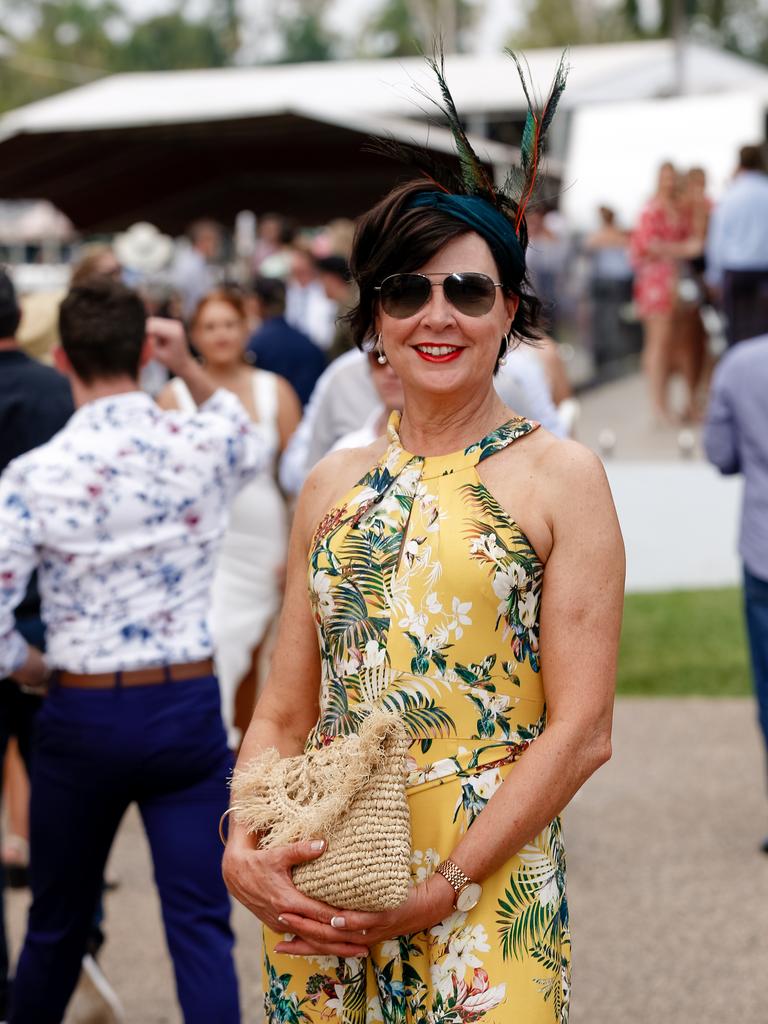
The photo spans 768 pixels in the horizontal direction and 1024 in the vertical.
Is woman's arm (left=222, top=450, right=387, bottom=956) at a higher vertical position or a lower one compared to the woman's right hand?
higher

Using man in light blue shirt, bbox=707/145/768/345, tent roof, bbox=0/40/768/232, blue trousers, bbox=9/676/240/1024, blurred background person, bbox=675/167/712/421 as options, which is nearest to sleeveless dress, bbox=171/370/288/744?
blue trousers, bbox=9/676/240/1024

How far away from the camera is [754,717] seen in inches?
313

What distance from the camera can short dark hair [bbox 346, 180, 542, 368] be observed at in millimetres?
2582

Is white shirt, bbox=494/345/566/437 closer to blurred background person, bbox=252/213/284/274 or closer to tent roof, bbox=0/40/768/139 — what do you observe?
tent roof, bbox=0/40/768/139

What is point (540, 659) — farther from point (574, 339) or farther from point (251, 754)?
point (574, 339)

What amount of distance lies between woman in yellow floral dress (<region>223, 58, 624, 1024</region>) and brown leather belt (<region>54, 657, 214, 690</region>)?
1.17 metres

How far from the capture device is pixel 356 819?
2324 millimetres

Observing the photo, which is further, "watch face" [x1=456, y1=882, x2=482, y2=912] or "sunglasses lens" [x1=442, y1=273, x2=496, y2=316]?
"sunglasses lens" [x1=442, y1=273, x2=496, y2=316]

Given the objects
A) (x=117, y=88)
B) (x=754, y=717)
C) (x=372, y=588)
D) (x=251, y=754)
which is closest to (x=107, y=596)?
(x=251, y=754)

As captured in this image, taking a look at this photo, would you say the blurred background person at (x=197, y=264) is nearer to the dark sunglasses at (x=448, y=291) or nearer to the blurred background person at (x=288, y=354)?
the blurred background person at (x=288, y=354)

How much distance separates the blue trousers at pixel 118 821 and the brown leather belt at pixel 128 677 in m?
0.02

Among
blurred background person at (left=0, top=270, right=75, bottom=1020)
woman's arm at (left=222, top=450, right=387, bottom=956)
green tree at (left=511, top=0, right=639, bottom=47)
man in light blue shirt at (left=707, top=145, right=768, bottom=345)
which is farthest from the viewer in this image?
green tree at (left=511, top=0, right=639, bottom=47)

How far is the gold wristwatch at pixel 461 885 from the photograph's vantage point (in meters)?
2.40

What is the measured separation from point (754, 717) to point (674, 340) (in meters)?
5.90
